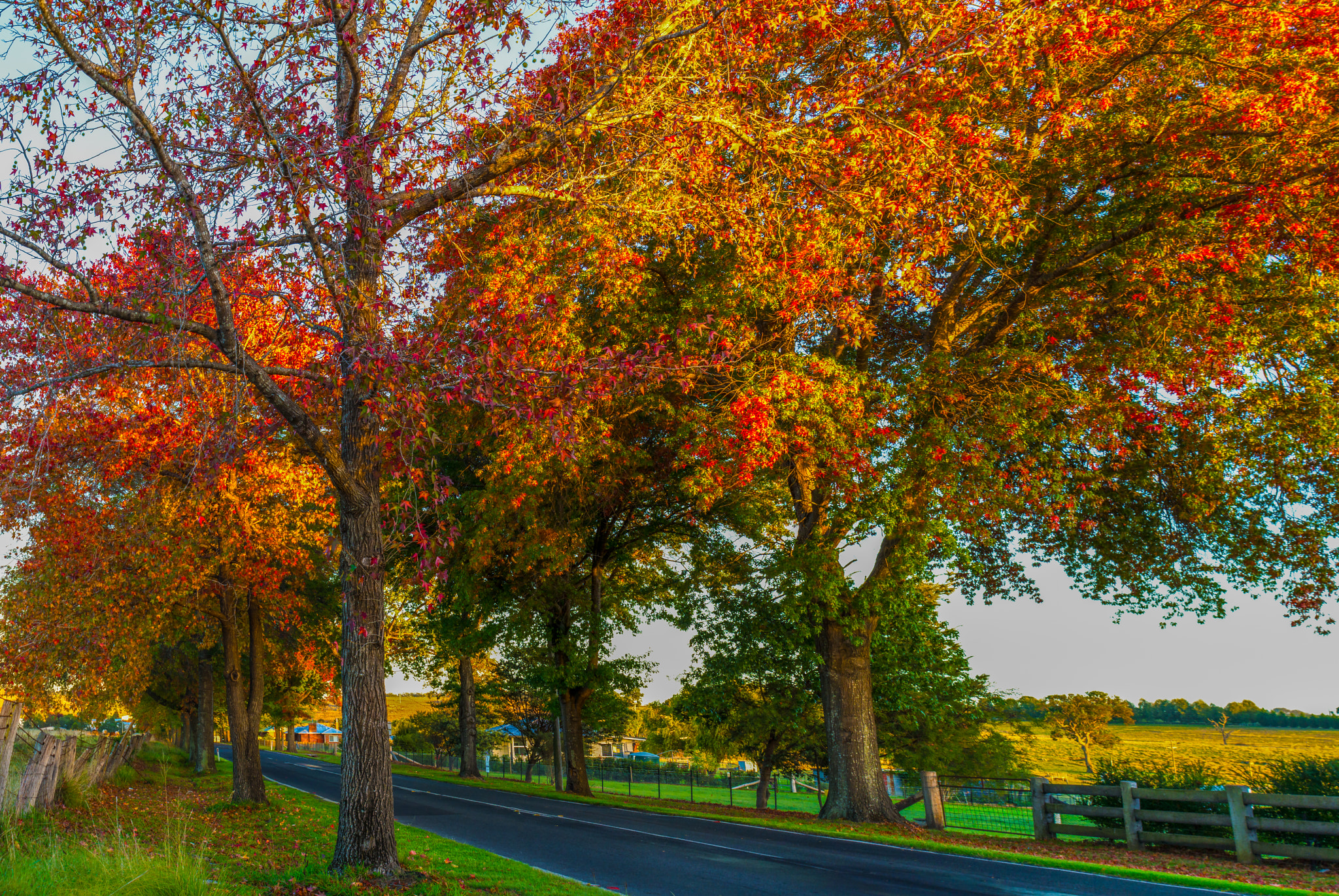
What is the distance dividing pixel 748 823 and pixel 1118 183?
15383 mm

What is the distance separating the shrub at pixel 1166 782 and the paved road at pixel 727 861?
15.5 ft

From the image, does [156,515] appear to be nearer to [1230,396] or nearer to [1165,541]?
[1230,396]

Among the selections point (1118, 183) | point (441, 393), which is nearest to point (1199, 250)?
point (1118, 183)

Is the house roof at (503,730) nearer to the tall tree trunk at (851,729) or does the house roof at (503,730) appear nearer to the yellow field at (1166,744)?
the yellow field at (1166,744)

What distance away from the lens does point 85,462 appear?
1655cm

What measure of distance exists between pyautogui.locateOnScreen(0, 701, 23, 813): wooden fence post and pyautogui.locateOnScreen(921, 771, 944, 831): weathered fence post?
16363 millimetres

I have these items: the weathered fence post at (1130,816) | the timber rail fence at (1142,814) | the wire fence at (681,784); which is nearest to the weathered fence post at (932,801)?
the timber rail fence at (1142,814)

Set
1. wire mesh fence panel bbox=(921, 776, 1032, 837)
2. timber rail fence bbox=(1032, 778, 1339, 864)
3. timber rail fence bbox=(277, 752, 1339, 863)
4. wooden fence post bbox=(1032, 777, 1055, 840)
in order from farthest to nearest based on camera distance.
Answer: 1. wire mesh fence panel bbox=(921, 776, 1032, 837)
2. wooden fence post bbox=(1032, 777, 1055, 840)
3. timber rail fence bbox=(277, 752, 1339, 863)
4. timber rail fence bbox=(1032, 778, 1339, 864)

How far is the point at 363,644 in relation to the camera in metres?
9.42

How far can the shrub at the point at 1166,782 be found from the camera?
48.2ft

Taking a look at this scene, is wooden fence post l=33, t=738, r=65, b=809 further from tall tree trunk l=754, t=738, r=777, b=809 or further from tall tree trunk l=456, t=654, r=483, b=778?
tall tree trunk l=456, t=654, r=483, b=778

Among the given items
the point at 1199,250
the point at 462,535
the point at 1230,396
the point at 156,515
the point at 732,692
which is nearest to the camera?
the point at 1199,250

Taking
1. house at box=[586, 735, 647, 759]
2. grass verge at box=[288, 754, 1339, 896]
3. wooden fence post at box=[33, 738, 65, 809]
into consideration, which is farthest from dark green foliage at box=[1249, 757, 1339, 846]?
house at box=[586, 735, 647, 759]

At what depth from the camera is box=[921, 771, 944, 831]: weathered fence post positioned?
1795cm
